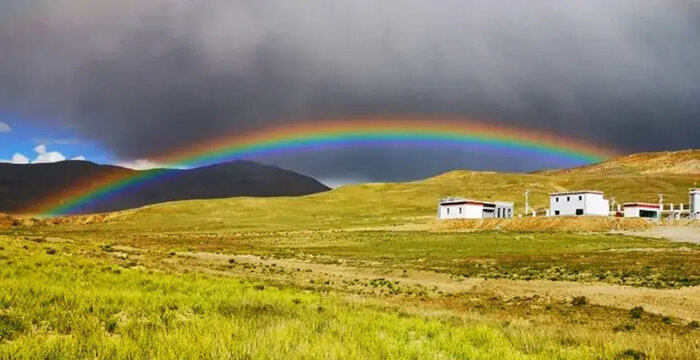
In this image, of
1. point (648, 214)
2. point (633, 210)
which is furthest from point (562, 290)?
point (648, 214)

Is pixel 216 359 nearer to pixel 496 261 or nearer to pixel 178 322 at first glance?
pixel 178 322

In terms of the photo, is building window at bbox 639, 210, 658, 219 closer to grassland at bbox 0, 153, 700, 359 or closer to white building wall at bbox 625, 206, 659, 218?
white building wall at bbox 625, 206, 659, 218

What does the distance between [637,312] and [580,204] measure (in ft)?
299

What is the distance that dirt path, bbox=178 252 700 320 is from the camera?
74.7ft

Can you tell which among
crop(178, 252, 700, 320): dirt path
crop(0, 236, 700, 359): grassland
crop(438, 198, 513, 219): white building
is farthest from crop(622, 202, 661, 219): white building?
crop(0, 236, 700, 359): grassland

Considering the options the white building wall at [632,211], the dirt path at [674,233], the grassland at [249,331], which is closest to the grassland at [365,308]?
the grassland at [249,331]

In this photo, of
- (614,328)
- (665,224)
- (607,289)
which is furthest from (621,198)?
(614,328)

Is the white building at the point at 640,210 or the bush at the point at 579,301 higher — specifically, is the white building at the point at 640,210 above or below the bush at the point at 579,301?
above

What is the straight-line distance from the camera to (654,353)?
34.9 feet

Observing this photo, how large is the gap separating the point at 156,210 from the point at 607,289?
163633 millimetres

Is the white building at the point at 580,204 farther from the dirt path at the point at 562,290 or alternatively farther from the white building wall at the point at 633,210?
the dirt path at the point at 562,290

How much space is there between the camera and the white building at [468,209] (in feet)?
381

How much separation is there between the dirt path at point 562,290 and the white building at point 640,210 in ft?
311

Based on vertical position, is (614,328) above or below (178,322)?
below
